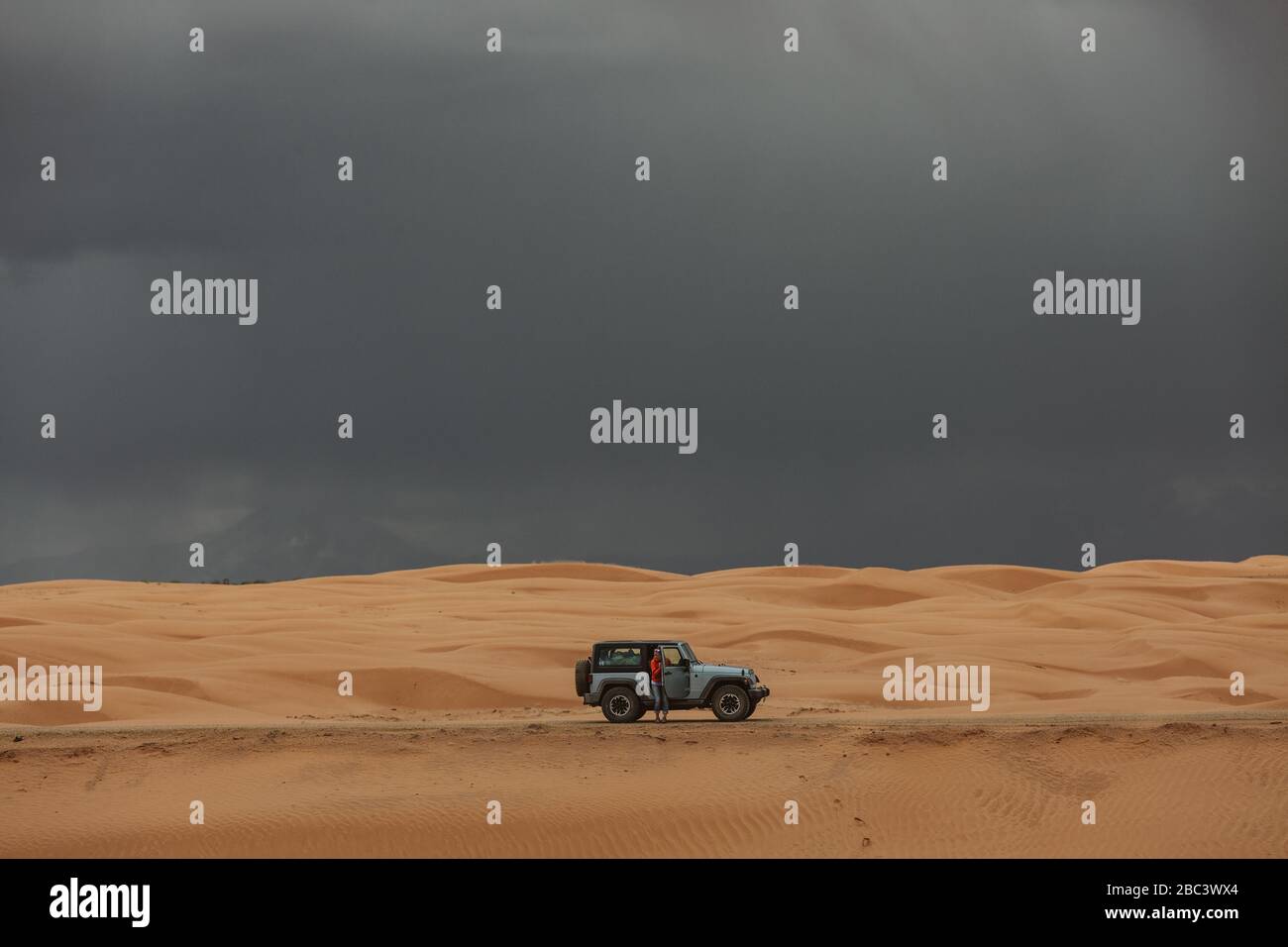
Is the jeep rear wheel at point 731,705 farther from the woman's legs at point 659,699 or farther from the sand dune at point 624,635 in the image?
the sand dune at point 624,635

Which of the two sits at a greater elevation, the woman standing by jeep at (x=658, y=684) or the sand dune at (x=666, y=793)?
the woman standing by jeep at (x=658, y=684)

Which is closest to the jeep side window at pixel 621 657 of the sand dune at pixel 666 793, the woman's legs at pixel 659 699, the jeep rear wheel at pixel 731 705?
the woman's legs at pixel 659 699

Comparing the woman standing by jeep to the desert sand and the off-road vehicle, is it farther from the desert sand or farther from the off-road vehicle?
the desert sand

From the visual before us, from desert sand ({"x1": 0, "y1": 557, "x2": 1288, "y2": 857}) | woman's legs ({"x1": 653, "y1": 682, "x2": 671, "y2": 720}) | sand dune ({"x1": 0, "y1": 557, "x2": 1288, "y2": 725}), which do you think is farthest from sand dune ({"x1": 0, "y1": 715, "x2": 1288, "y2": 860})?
sand dune ({"x1": 0, "y1": 557, "x2": 1288, "y2": 725})

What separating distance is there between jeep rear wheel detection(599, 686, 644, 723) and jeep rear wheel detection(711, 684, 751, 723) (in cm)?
138

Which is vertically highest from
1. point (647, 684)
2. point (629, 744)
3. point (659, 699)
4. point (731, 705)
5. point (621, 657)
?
point (621, 657)

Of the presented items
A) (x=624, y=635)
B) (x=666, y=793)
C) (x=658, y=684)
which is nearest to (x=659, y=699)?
(x=658, y=684)

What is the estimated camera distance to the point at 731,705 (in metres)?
26.4

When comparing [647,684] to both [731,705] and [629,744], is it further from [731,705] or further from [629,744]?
[629,744]

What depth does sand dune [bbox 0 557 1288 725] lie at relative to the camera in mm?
32938

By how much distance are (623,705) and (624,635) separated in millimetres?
16229

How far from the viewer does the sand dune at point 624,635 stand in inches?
1297

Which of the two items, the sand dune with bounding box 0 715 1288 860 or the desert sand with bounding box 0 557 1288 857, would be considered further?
→ the desert sand with bounding box 0 557 1288 857
